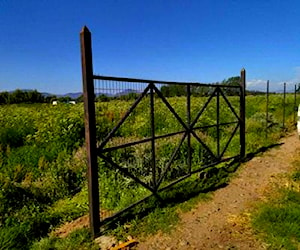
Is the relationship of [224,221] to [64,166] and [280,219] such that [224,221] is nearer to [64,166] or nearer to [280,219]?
[280,219]

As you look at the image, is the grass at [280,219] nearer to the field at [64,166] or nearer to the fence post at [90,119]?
the field at [64,166]

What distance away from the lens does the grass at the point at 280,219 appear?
3582 millimetres

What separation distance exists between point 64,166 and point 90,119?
3339mm

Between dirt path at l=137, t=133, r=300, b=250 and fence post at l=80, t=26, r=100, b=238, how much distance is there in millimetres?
780

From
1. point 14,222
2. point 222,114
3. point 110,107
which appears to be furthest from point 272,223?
point 222,114

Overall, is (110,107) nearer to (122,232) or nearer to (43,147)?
(122,232)

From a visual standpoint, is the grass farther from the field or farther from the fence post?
the fence post

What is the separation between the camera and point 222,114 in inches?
590

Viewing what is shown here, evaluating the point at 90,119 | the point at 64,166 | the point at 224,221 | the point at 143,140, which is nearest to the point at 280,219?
the point at 224,221

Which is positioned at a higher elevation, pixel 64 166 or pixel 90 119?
pixel 90 119

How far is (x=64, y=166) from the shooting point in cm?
667

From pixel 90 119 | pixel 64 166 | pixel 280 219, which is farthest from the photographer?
pixel 64 166

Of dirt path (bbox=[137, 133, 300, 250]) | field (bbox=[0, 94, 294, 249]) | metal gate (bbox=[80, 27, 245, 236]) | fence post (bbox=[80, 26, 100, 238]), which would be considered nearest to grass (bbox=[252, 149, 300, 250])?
dirt path (bbox=[137, 133, 300, 250])

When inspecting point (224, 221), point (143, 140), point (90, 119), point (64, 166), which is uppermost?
point (90, 119)
